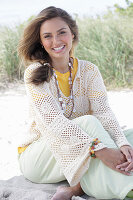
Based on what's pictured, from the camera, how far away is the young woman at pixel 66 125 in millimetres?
1882

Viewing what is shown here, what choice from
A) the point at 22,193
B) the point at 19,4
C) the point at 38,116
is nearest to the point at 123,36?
the point at 38,116

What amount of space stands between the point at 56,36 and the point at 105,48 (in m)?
3.61

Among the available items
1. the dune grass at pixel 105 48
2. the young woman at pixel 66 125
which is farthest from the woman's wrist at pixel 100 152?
the dune grass at pixel 105 48

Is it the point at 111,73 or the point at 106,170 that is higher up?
the point at 106,170

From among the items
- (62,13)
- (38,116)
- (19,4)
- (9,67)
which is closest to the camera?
(38,116)

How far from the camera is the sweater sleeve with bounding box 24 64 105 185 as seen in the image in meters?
1.92

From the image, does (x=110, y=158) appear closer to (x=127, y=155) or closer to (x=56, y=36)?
(x=127, y=155)

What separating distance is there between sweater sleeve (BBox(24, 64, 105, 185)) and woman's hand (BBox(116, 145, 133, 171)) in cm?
17

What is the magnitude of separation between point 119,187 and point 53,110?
26.9 inches

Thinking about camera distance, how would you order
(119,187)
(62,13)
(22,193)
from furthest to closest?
(62,13) → (22,193) → (119,187)

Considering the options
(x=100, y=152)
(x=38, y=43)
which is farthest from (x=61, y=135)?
(x=38, y=43)

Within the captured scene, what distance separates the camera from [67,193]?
1965mm

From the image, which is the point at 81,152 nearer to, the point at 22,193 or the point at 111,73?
the point at 22,193

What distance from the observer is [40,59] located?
8.16ft
